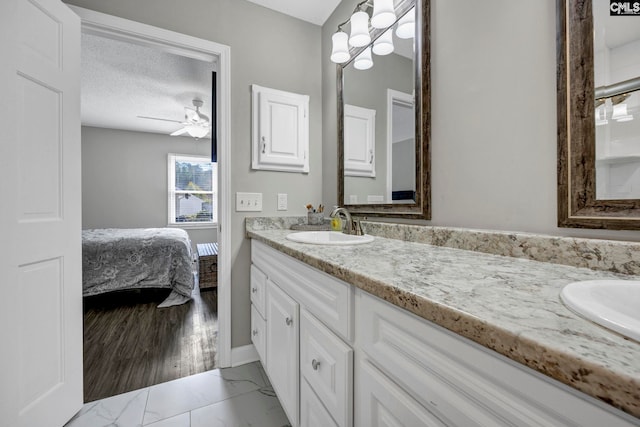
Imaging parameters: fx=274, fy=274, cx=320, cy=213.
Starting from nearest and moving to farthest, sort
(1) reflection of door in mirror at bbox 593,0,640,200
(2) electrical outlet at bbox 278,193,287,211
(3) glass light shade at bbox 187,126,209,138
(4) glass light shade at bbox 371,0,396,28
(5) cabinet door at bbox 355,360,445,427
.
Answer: (5) cabinet door at bbox 355,360,445,427 < (1) reflection of door in mirror at bbox 593,0,640,200 < (4) glass light shade at bbox 371,0,396,28 < (2) electrical outlet at bbox 278,193,287,211 < (3) glass light shade at bbox 187,126,209,138

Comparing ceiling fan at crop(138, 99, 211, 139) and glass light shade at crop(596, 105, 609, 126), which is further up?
ceiling fan at crop(138, 99, 211, 139)

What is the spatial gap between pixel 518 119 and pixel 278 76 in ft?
5.14

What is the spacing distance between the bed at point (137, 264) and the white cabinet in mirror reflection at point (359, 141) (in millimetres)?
2376

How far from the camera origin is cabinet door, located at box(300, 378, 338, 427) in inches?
32.9

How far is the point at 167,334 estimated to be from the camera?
88.5 inches

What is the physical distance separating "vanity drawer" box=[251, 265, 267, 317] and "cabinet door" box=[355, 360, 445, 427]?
88 centimetres

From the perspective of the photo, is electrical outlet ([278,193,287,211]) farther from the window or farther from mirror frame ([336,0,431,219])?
the window

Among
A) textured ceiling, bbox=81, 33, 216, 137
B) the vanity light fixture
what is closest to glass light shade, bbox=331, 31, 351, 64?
the vanity light fixture

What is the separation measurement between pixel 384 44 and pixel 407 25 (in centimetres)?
19

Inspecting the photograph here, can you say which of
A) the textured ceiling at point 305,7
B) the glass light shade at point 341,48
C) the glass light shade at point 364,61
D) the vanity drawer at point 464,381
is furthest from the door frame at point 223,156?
the vanity drawer at point 464,381

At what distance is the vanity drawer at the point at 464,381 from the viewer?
320mm

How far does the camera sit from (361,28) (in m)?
1.49

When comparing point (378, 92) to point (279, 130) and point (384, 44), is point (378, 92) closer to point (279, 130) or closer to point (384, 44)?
point (384, 44)

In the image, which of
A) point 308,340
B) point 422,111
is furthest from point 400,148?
point 308,340
